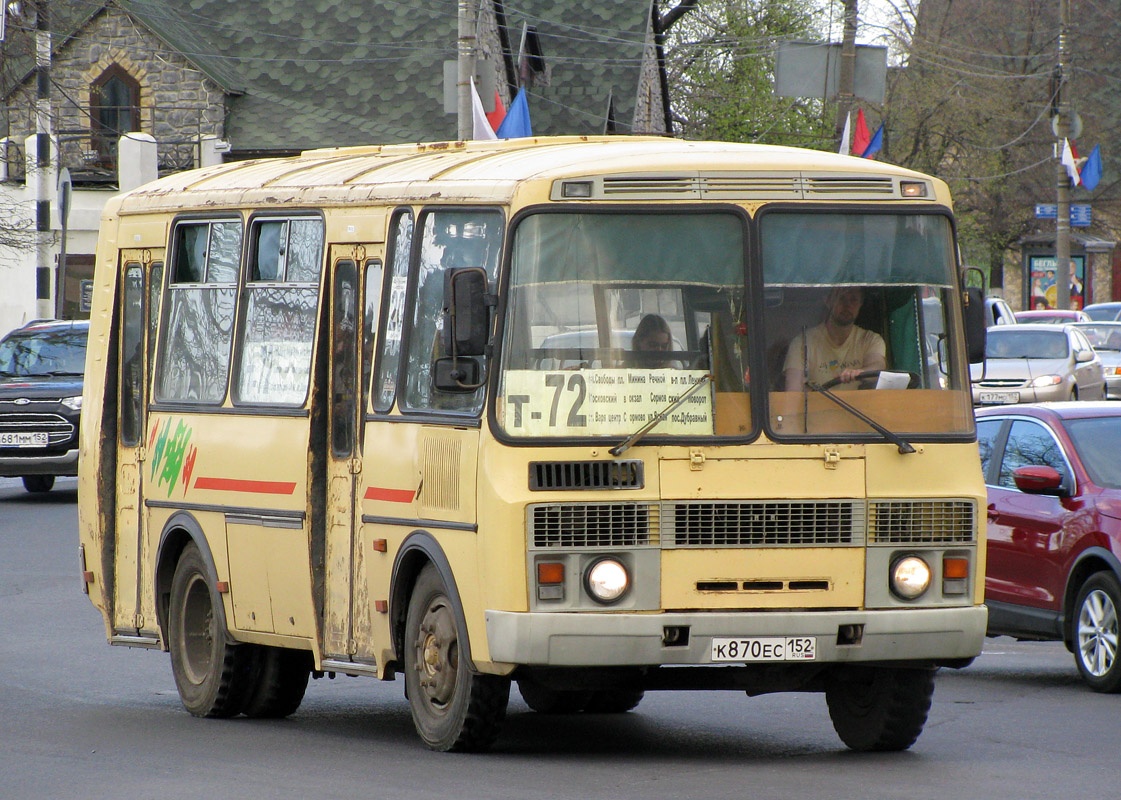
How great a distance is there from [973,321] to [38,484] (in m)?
18.3

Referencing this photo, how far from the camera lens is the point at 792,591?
836cm

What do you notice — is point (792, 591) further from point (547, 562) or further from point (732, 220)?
point (732, 220)

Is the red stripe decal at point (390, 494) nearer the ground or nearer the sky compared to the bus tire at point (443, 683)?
nearer the sky

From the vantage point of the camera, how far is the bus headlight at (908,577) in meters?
8.48

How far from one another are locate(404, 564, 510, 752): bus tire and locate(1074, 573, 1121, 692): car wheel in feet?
13.3

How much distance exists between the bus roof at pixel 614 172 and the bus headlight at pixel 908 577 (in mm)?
1514

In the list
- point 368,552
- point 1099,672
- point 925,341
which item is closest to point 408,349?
point 368,552

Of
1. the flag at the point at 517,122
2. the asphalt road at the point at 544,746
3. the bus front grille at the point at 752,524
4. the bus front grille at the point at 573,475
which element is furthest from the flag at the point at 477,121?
the bus front grille at the point at 573,475

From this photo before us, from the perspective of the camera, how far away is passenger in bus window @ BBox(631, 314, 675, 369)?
8336 millimetres

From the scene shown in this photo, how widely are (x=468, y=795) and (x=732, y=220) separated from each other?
101 inches

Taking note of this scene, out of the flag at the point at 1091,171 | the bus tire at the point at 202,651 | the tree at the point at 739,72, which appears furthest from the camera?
the tree at the point at 739,72

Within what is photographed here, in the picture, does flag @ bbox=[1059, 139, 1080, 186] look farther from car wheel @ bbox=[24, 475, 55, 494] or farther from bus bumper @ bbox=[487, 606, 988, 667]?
bus bumper @ bbox=[487, 606, 988, 667]

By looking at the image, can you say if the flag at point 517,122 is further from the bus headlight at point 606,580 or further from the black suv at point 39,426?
the bus headlight at point 606,580

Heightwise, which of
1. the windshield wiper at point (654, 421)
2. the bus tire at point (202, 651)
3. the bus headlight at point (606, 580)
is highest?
the windshield wiper at point (654, 421)
